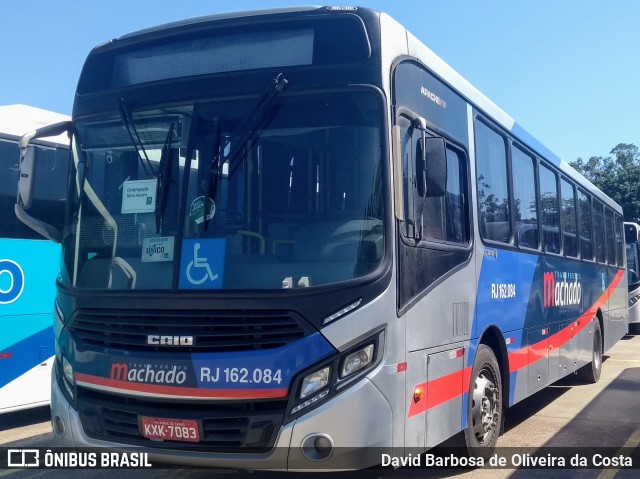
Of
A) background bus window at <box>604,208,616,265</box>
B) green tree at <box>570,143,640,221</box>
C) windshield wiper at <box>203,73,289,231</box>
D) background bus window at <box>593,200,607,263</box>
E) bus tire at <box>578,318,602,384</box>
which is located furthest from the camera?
green tree at <box>570,143,640,221</box>

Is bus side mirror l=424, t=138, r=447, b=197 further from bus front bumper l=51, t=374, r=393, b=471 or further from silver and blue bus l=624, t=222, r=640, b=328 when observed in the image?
silver and blue bus l=624, t=222, r=640, b=328

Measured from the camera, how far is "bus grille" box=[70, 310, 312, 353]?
4668 mm

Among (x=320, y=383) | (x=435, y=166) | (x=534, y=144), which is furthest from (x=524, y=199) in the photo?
(x=320, y=383)

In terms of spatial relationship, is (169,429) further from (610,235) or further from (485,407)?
(610,235)

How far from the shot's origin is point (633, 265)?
20656 millimetres

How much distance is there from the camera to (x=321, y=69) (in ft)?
16.7

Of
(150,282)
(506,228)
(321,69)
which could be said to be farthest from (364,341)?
(506,228)

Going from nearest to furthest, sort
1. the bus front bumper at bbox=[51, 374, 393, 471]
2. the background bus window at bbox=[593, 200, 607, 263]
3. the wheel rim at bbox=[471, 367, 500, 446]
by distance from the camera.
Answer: the bus front bumper at bbox=[51, 374, 393, 471] < the wheel rim at bbox=[471, 367, 500, 446] < the background bus window at bbox=[593, 200, 607, 263]

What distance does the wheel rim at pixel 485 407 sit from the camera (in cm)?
643

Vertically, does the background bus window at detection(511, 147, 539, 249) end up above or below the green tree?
below

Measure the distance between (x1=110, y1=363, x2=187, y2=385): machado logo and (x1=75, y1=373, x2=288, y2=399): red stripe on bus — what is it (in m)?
0.03

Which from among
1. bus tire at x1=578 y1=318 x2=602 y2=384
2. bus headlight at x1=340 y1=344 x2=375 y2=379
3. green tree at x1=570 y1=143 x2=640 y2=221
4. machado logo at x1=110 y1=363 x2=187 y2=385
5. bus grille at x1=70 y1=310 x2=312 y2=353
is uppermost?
green tree at x1=570 y1=143 x2=640 y2=221

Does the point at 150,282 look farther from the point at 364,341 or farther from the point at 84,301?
the point at 364,341

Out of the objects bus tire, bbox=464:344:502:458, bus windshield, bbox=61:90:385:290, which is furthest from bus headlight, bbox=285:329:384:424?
bus tire, bbox=464:344:502:458
